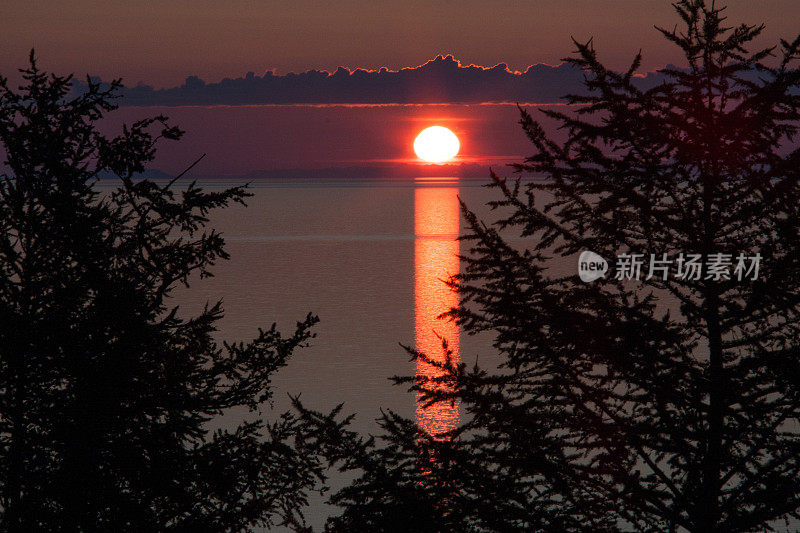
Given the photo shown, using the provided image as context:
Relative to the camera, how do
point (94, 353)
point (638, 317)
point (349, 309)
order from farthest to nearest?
point (349, 309) → point (94, 353) → point (638, 317)

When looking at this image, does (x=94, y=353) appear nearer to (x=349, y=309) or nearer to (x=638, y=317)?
(x=638, y=317)

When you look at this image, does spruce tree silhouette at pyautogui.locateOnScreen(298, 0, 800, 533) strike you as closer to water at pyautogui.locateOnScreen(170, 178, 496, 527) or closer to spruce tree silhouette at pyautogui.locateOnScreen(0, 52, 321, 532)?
spruce tree silhouette at pyautogui.locateOnScreen(0, 52, 321, 532)

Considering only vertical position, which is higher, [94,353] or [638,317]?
[94,353]

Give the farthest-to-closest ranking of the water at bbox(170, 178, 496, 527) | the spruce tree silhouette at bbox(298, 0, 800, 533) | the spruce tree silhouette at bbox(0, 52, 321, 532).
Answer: the water at bbox(170, 178, 496, 527)
the spruce tree silhouette at bbox(0, 52, 321, 532)
the spruce tree silhouette at bbox(298, 0, 800, 533)

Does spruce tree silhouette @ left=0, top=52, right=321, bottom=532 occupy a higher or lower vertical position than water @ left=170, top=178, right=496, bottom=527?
lower

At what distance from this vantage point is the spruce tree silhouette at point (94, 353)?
9.16 meters

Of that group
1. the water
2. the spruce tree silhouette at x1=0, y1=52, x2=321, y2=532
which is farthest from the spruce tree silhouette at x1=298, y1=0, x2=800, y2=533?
the water

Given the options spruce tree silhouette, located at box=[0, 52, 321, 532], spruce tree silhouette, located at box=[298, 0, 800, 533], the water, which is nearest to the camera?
spruce tree silhouette, located at box=[298, 0, 800, 533]

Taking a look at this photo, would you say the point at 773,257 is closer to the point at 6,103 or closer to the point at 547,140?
the point at 547,140

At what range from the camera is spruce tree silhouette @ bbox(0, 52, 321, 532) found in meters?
9.16

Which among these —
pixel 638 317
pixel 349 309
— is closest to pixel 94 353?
pixel 638 317

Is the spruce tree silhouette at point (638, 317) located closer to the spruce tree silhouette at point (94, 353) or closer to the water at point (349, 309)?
the spruce tree silhouette at point (94, 353)

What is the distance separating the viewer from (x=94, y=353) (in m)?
9.48

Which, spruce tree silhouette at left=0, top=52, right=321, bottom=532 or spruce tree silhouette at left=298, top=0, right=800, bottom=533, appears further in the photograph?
spruce tree silhouette at left=0, top=52, right=321, bottom=532
